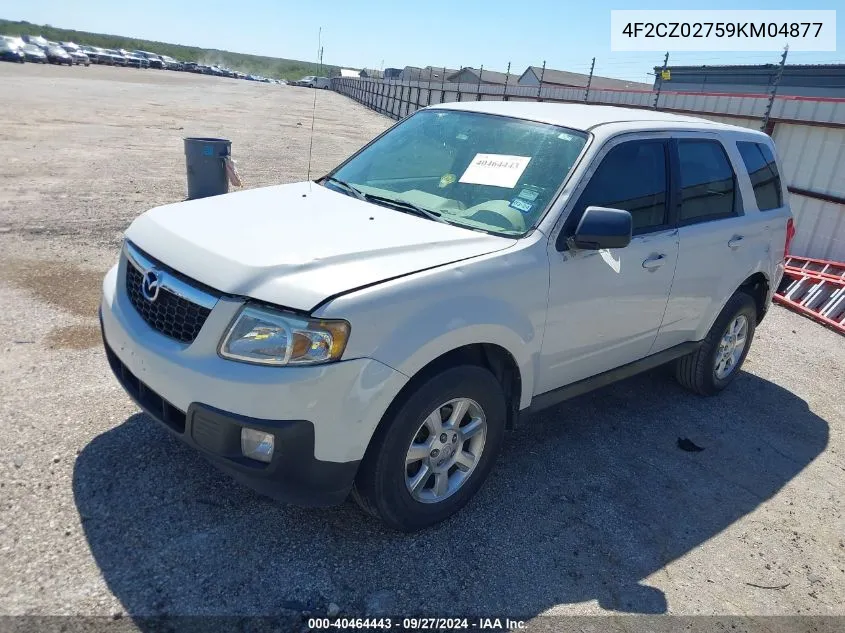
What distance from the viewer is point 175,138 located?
50.4 feet

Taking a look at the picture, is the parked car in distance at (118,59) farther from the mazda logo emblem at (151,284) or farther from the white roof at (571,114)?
the mazda logo emblem at (151,284)

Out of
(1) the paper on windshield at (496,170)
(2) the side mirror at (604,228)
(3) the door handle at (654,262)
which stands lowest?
(3) the door handle at (654,262)

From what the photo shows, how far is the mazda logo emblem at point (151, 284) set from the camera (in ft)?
8.91

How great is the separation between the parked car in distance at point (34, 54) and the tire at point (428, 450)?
62484mm

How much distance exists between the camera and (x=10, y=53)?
49625 mm

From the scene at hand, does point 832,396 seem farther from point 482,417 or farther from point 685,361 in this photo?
point 482,417

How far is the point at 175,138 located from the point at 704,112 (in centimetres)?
1162

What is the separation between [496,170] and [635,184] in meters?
0.84

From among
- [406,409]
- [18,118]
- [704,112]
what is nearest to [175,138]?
[18,118]

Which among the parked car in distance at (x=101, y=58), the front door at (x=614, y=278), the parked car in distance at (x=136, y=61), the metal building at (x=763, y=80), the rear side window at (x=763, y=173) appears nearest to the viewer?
the front door at (x=614, y=278)

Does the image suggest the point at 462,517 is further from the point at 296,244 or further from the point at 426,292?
the point at 296,244

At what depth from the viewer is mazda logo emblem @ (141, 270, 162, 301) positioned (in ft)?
8.91

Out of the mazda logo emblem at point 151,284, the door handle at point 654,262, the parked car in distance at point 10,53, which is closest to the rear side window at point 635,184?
the door handle at point 654,262

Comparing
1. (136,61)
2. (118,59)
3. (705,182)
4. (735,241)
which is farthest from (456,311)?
(136,61)
